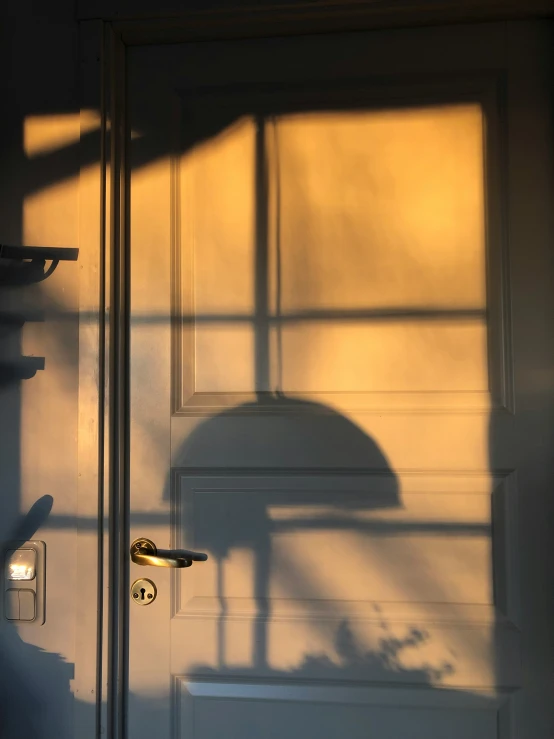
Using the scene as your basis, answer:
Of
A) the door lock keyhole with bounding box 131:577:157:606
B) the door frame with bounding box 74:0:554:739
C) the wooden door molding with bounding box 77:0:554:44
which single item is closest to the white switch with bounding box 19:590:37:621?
the door frame with bounding box 74:0:554:739

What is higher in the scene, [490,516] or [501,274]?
[501,274]

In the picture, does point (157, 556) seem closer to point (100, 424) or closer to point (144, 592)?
point (144, 592)

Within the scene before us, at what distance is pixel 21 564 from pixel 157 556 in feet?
0.99

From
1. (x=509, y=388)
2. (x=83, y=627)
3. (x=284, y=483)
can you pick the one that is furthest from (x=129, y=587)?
(x=509, y=388)

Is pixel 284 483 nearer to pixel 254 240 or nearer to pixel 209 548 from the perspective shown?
pixel 209 548

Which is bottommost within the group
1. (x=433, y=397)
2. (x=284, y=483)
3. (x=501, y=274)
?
(x=284, y=483)

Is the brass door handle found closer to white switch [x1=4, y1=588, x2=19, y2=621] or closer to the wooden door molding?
white switch [x1=4, y1=588, x2=19, y2=621]

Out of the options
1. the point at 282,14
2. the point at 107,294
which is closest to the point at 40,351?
the point at 107,294

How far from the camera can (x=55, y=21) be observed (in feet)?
3.94

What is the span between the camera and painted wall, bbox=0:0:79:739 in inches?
46.3

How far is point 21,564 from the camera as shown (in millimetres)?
1185

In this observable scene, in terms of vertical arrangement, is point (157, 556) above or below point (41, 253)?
below

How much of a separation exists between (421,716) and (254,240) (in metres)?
1.08

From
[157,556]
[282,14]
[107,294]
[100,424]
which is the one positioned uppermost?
[282,14]
